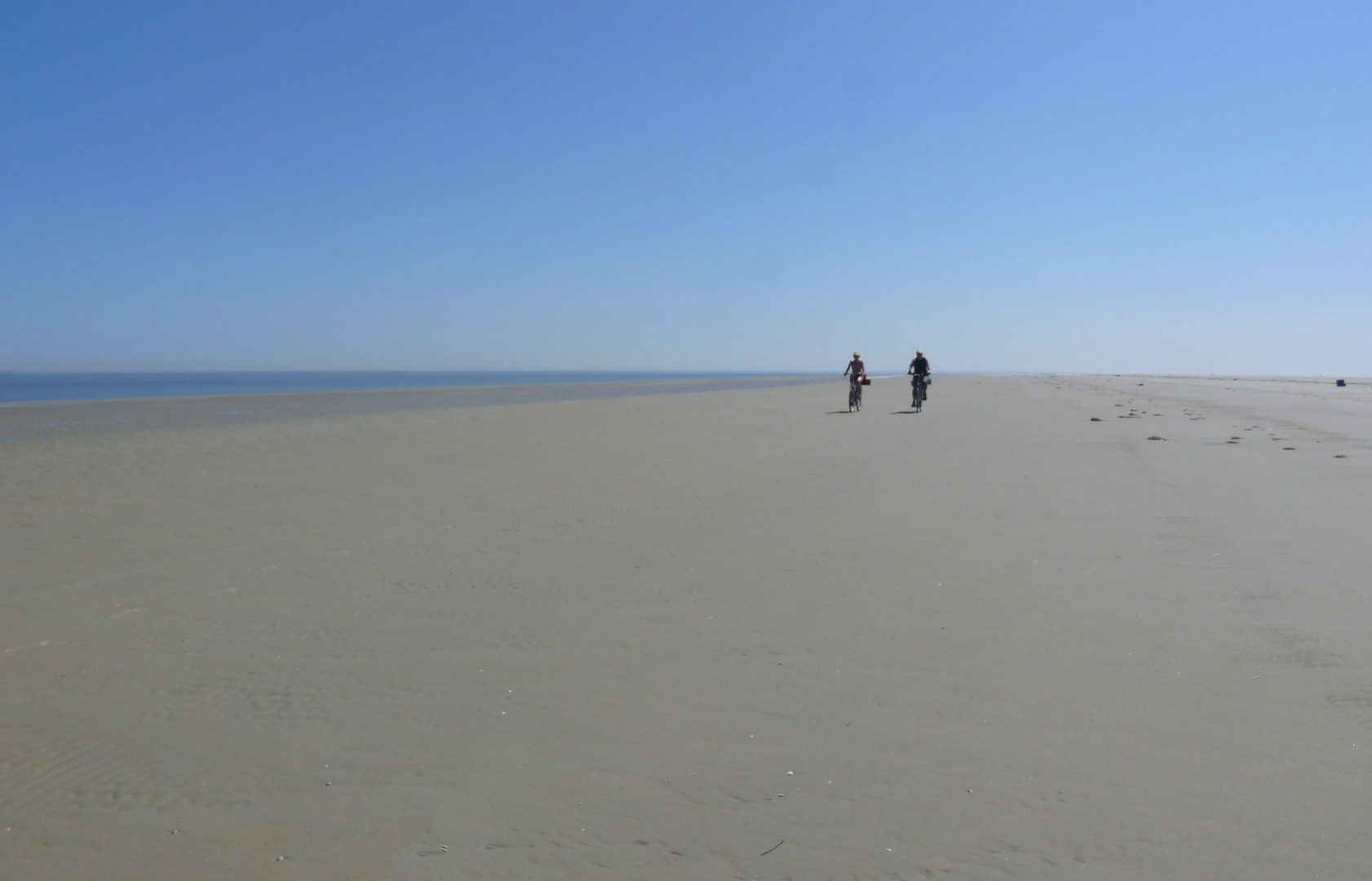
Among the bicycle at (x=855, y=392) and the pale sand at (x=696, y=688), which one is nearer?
the pale sand at (x=696, y=688)

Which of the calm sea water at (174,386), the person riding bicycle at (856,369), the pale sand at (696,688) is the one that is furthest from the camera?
the calm sea water at (174,386)

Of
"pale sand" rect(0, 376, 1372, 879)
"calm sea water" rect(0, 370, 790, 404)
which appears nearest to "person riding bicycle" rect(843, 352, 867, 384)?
"pale sand" rect(0, 376, 1372, 879)

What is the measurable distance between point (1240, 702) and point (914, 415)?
25.1 meters

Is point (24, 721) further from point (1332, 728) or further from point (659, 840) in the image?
point (1332, 728)

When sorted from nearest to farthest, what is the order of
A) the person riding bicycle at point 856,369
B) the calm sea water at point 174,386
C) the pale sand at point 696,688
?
the pale sand at point 696,688
the person riding bicycle at point 856,369
the calm sea water at point 174,386

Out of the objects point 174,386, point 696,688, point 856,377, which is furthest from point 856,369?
point 174,386

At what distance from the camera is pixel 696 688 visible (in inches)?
173

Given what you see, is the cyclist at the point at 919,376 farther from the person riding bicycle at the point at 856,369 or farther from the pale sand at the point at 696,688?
the pale sand at the point at 696,688

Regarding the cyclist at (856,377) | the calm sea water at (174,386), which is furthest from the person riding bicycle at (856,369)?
the calm sea water at (174,386)

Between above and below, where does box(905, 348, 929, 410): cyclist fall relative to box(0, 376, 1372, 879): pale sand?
above

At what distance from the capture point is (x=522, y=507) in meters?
9.98

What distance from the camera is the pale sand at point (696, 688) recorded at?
3018 mm

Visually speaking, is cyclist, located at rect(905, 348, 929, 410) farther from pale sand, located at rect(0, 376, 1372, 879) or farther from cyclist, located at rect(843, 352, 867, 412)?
→ pale sand, located at rect(0, 376, 1372, 879)

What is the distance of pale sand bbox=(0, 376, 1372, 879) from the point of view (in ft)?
9.90
